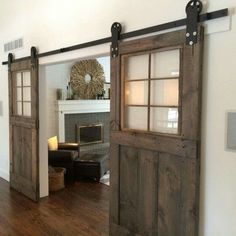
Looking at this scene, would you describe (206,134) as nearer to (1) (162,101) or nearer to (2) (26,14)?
(1) (162,101)

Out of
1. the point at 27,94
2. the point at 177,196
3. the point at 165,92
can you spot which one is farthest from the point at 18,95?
the point at 177,196

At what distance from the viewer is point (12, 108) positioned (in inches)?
183

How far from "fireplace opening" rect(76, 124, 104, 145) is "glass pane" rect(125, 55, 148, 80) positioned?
161 inches

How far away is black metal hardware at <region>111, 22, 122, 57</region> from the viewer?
272 centimetres

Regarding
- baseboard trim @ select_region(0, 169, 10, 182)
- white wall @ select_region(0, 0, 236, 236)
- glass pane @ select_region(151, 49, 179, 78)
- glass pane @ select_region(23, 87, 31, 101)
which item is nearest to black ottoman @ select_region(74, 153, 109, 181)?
baseboard trim @ select_region(0, 169, 10, 182)

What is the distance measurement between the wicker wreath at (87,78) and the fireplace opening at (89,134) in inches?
29.5

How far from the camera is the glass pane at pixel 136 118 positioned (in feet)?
8.68

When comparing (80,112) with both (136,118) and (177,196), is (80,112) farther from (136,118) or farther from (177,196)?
(177,196)

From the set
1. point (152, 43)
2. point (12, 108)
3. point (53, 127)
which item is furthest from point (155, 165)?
point (53, 127)

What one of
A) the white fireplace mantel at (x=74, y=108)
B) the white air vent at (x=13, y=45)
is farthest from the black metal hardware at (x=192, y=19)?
the white fireplace mantel at (x=74, y=108)

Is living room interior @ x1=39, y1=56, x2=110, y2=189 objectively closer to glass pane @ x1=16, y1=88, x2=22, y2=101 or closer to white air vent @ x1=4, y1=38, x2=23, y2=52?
glass pane @ x1=16, y1=88, x2=22, y2=101

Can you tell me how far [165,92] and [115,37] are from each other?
782 millimetres

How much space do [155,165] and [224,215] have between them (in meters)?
0.69

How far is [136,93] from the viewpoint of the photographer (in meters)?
2.69
